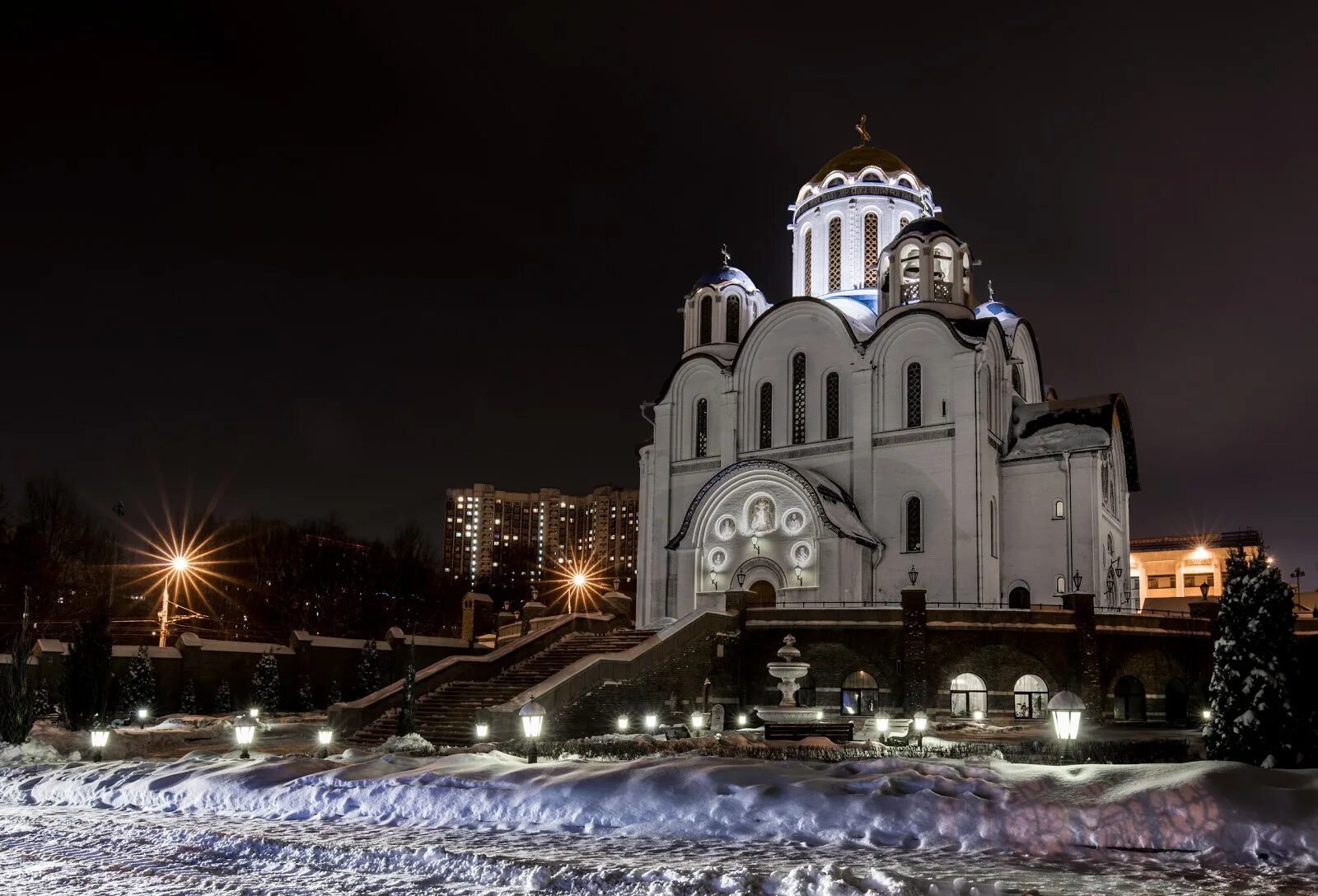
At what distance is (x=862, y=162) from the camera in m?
44.5

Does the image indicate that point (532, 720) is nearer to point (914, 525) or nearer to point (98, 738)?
point (98, 738)

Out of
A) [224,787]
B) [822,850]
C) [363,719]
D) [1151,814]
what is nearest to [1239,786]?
[1151,814]

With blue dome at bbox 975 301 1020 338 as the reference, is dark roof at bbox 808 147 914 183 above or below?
above

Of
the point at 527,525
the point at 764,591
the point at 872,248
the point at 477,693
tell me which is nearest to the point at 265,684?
the point at 477,693

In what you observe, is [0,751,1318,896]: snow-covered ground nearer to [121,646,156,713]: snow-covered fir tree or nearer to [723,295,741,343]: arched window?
[121,646,156,713]: snow-covered fir tree

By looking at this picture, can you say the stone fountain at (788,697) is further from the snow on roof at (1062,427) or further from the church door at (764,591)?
the snow on roof at (1062,427)

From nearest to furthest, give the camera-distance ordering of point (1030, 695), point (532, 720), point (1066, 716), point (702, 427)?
point (1066, 716) → point (532, 720) → point (1030, 695) → point (702, 427)

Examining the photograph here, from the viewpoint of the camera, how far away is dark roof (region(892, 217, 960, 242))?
3856 centimetres

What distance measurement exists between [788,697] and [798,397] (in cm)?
1729

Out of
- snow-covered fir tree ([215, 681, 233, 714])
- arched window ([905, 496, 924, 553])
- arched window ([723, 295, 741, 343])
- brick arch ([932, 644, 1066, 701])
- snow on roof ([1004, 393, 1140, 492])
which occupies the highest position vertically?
arched window ([723, 295, 741, 343])

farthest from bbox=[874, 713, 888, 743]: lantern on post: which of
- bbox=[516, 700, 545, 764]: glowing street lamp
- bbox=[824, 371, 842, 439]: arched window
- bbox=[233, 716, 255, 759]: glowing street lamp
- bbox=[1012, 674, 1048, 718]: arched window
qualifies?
bbox=[824, 371, 842, 439]: arched window

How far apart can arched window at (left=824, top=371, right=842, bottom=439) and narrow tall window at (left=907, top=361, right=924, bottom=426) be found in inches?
96.9

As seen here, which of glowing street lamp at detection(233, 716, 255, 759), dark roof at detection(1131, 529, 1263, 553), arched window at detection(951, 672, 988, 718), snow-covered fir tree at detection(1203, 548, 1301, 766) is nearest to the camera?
snow-covered fir tree at detection(1203, 548, 1301, 766)

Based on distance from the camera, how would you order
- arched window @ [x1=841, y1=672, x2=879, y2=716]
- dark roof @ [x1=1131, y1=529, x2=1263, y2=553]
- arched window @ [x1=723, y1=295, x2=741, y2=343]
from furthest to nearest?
dark roof @ [x1=1131, y1=529, x2=1263, y2=553] → arched window @ [x1=723, y1=295, x2=741, y2=343] → arched window @ [x1=841, y1=672, x2=879, y2=716]
